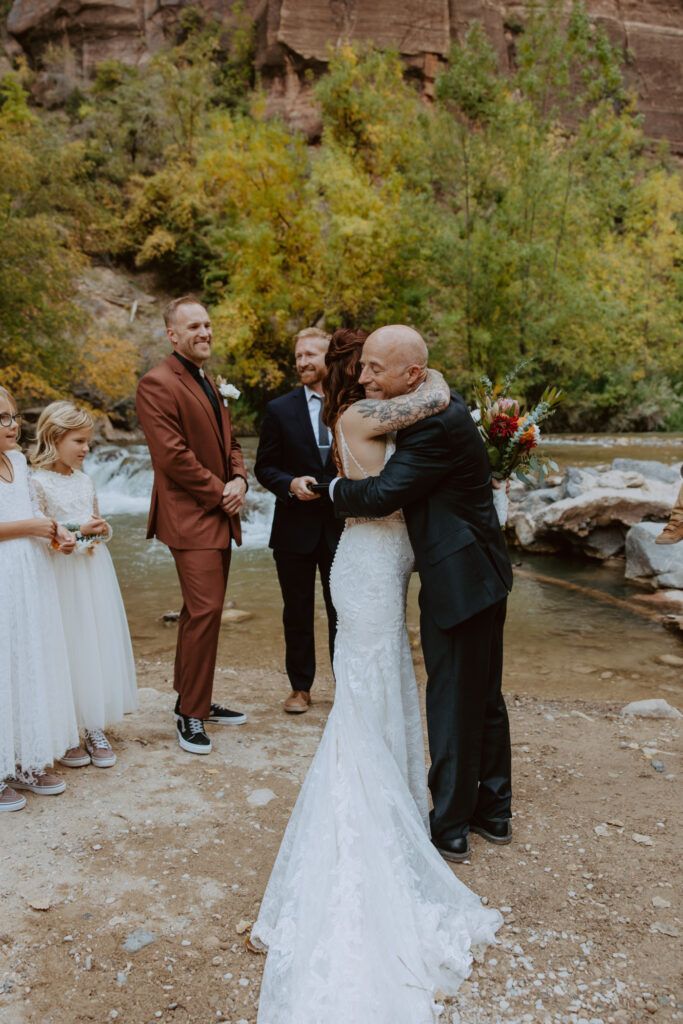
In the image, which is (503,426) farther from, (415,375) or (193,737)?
(193,737)

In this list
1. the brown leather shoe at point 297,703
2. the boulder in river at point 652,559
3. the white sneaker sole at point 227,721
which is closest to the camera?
the white sneaker sole at point 227,721

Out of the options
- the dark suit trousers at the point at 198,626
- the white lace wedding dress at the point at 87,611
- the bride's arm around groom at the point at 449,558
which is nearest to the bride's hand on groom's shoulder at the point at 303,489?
the dark suit trousers at the point at 198,626

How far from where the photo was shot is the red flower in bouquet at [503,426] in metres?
3.22

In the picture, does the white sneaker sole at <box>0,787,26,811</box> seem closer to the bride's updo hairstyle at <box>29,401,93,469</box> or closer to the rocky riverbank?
the bride's updo hairstyle at <box>29,401,93,469</box>

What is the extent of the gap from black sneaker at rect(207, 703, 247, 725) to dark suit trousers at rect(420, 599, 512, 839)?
1.81m

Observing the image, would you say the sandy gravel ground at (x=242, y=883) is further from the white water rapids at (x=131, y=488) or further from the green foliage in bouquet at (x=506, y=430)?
the white water rapids at (x=131, y=488)

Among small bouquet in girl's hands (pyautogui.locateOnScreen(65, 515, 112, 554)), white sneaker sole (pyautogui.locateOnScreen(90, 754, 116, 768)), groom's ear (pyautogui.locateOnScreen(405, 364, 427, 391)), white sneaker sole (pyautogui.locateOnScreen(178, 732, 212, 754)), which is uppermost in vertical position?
groom's ear (pyautogui.locateOnScreen(405, 364, 427, 391))

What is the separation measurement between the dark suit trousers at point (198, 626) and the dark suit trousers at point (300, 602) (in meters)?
0.68

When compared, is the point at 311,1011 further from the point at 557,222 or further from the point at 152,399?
the point at 557,222

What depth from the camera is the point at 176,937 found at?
2551 mm

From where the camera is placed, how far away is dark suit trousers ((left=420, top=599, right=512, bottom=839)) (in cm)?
293

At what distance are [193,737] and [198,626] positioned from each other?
640 mm

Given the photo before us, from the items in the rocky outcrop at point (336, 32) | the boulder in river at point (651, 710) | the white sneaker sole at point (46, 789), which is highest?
the rocky outcrop at point (336, 32)

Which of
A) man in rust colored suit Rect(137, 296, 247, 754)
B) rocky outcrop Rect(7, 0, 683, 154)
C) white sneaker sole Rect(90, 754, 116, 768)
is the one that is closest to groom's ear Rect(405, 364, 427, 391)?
man in rust colored suit Rect(137, 296, 247, 754)
